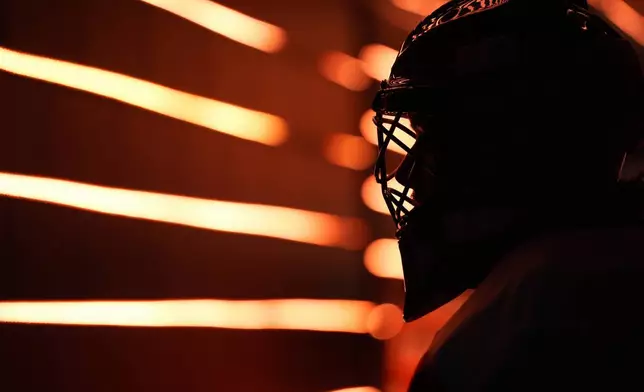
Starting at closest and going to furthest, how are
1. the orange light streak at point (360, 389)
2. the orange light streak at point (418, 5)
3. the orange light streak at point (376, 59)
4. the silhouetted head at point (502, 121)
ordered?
the silhouetted head at point (502, 121) < the orange light streak at point (360, 389) < the orange light streak at point (376, 59) < the orange light streak at point (418, 5)

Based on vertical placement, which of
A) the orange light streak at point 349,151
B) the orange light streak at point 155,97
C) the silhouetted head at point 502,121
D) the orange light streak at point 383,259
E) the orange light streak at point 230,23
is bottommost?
the orange light streak at point 383,259

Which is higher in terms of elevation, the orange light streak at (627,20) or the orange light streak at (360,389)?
the orange light streak at (627,20)

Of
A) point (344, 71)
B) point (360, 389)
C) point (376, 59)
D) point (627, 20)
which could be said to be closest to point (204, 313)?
point (360, 389)

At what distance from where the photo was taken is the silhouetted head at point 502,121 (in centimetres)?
89

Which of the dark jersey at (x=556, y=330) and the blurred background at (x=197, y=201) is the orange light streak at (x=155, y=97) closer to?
the blurred background at (x=197, y=201)

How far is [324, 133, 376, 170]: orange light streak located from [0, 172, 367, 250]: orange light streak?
136mm

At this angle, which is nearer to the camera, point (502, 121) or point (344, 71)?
point (502, 121)

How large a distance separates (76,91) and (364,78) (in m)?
0.79

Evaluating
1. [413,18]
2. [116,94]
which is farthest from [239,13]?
[413,18]

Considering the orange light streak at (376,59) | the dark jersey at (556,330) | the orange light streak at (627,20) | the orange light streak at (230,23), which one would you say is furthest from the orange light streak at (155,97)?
the orange light streak at (627,20)

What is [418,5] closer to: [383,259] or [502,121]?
[383,259]

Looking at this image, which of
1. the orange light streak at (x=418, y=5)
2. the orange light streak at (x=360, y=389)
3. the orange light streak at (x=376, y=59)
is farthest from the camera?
the orange light streak at (x=418, y=5)

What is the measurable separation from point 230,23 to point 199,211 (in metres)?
0.40

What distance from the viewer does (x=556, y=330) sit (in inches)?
25.8
